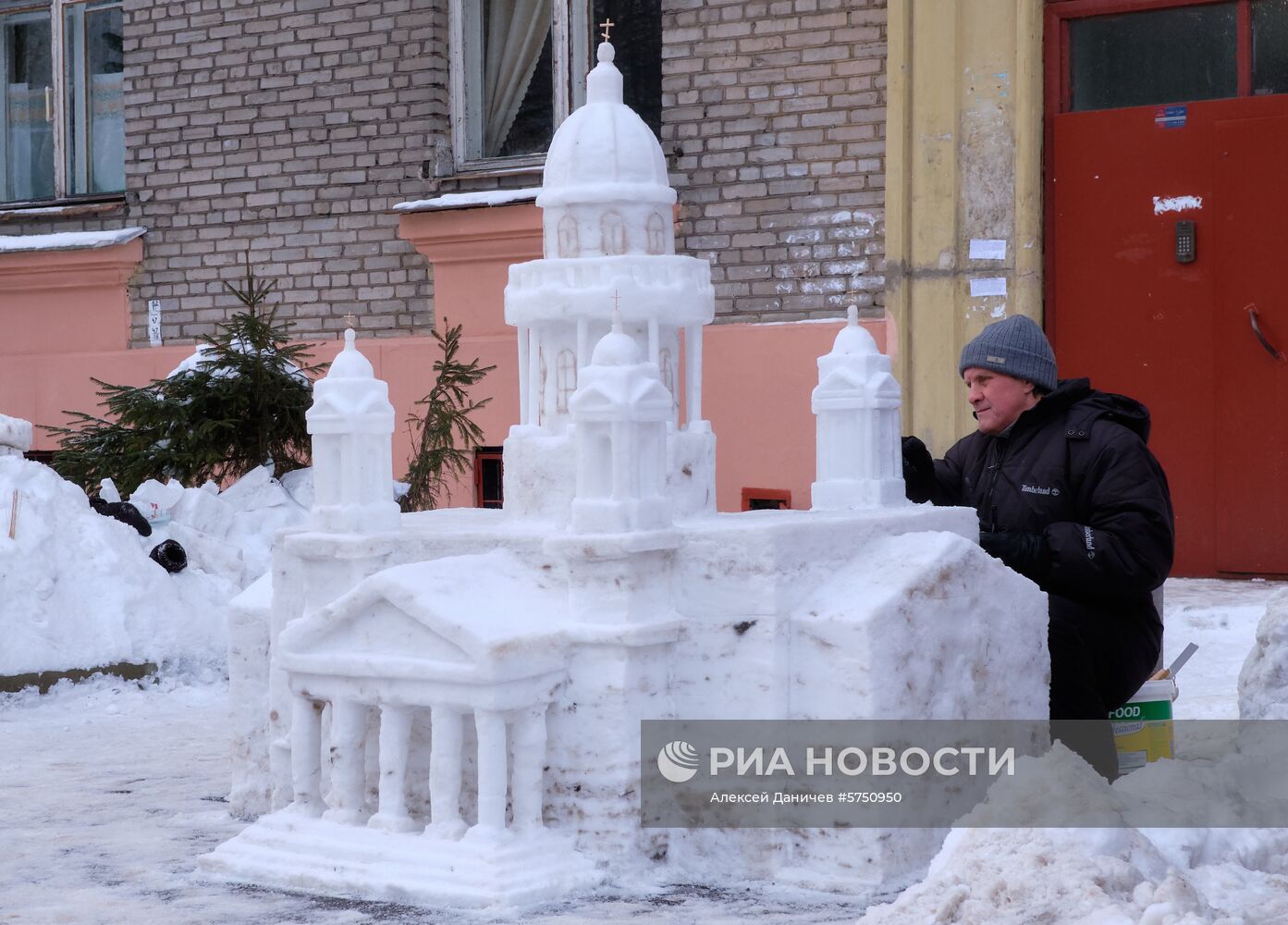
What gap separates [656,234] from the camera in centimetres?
463

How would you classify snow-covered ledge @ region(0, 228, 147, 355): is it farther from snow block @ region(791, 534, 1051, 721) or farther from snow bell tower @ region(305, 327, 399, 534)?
snow block @ region(791, 534, 1051, 721)

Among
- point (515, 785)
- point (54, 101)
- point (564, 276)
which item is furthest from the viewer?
point (54, 101)

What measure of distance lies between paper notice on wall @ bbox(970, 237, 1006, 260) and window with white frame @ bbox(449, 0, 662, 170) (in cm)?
276

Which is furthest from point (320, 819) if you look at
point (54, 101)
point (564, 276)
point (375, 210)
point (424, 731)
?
point (54, 101)

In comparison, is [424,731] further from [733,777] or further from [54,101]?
[54,101]

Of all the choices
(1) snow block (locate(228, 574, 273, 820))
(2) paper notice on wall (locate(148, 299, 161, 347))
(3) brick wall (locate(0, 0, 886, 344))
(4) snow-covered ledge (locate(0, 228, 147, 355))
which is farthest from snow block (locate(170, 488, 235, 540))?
(1) snow block (locate(228, 574, 273, 820))

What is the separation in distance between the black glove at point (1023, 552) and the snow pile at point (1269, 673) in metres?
0.88

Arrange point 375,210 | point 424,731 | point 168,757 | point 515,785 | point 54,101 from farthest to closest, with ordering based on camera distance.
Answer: point 54,101, point 375,210, point 168,757, point 424,731, point 515,785

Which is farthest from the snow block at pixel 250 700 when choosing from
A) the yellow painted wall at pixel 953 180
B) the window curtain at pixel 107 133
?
the window curtain at pixel 107 133

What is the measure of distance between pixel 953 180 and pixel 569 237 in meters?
4.54

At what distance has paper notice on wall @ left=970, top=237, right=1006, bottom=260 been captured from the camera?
340 inches

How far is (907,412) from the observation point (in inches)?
350

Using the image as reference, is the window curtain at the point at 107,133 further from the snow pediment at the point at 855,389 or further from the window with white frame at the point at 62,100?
the snow pediment at the point at 855,389

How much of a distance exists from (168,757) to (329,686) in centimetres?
183
